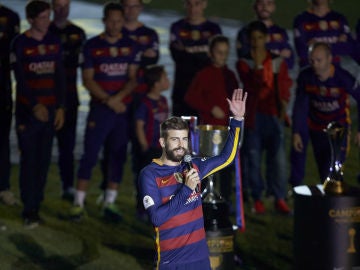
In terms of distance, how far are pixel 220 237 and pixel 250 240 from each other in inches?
62.8

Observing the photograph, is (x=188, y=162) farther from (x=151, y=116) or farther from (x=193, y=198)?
(x=151, y=116)

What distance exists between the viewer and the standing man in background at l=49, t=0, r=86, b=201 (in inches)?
405

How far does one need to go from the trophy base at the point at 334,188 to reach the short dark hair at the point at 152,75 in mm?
2427

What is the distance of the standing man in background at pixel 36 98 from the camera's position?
949cm

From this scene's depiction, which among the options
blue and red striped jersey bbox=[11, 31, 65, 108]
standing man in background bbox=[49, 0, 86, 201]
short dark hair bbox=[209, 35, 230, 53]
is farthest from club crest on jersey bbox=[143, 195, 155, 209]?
standing man in background bbox=[49, 0, 86, 201]

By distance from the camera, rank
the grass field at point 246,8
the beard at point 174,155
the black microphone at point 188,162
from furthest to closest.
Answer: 1. the grass field at point 246,8
2. the beard at point 174,155
3. the black microphone at point 188,162

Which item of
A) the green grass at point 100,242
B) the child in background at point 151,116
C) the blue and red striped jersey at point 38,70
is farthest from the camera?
the child in background at point 151,116

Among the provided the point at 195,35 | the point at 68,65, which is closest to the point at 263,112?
the point at 195,35

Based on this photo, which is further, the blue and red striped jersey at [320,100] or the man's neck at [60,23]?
the man's neck at [60,23]

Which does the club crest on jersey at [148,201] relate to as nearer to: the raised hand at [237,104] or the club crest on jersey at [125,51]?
the raised hand at [237,104]

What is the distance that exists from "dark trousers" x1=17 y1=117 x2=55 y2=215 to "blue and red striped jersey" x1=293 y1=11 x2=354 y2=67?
272 centimetres

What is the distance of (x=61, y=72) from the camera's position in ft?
31.7

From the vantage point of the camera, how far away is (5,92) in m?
10.2

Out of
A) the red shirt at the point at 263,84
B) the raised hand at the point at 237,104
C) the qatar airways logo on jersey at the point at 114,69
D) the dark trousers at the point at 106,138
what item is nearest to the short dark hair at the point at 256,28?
the red shirt at the point at 263,84
